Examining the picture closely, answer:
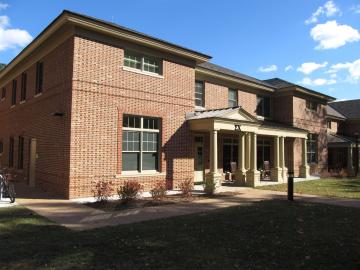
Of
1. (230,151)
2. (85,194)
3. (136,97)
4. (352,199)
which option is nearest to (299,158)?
(230,151)

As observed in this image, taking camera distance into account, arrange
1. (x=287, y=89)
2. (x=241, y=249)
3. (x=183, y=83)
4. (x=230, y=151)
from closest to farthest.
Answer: (x=241, y=249)
(x=183, y=83)
(x=230, y=151)
(x=287, y=89)

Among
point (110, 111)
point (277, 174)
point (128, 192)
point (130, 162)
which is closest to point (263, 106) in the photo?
point (277, 174)

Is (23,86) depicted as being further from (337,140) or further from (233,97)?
(337,140)

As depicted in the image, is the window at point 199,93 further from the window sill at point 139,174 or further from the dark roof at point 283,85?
the dark roof at point 283,85

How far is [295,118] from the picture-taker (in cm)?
2469

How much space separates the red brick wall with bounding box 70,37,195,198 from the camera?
1281 cm

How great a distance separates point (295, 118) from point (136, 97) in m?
14.1

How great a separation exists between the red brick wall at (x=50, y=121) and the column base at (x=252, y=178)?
9.32 metres

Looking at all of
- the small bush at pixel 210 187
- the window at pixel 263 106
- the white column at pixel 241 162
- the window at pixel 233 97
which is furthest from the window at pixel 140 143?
the window at pixel 263 106

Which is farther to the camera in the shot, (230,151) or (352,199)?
(230,151)

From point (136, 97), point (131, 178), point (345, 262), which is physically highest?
point (136, 97)

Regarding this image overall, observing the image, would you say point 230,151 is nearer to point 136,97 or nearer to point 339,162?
point 136,97

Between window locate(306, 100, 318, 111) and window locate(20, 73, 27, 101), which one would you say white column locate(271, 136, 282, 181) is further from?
window locate(20, 73, 27, 101)

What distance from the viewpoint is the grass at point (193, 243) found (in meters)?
5.68
